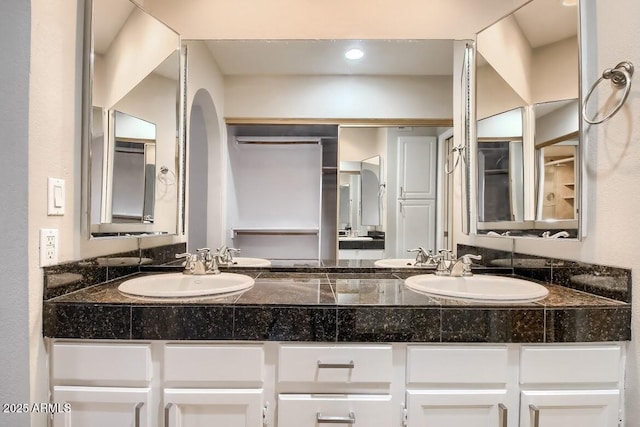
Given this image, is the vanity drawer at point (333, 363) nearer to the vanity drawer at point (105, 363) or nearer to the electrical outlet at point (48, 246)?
the vanity drawer at point (105, 363)

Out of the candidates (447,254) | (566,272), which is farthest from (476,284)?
(566,272)

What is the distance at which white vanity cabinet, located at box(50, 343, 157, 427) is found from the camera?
1.03m

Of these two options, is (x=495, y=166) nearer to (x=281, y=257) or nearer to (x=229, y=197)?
(x=281, y=257)

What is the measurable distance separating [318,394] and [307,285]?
42 centimetres

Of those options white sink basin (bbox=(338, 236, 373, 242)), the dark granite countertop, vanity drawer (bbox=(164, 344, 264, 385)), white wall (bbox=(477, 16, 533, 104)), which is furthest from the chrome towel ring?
vanity drawer (bbox=(164, 344, 264, 385))

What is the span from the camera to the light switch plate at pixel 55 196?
1087mm

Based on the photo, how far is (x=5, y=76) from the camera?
1014mm

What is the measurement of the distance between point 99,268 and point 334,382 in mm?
1044

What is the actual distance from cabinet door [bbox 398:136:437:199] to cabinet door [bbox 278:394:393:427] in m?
0.97

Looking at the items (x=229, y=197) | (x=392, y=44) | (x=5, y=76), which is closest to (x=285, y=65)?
(x=392, y=44)

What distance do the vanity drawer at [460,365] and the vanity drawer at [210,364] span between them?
0.52 m

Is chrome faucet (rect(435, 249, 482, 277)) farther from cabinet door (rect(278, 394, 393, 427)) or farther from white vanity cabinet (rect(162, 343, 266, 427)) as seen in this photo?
white vanity cabinet (rect(162, 343, 266, 427))

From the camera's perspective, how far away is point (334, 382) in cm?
103

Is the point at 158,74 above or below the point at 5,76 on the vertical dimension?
above
